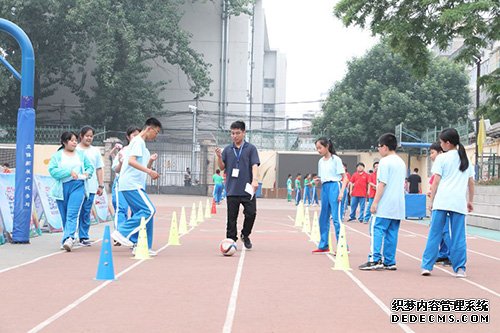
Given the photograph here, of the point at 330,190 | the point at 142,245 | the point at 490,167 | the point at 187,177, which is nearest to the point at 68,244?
the point at 142,245

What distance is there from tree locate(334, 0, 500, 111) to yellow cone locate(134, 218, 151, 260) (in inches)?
445

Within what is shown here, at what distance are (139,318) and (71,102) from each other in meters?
49.3

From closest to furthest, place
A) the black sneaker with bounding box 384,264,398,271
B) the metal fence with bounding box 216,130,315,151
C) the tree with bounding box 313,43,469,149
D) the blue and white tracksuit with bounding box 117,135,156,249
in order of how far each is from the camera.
A: the black sneaker with bounding box 384,264,398,271, the blue and white tracksuit with bounding box 117,135,156,249, the tree with bounding box 313,43,469,149, the metal fence with bounding box 216,130,315,151

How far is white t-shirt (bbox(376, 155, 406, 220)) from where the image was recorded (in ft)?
33.4

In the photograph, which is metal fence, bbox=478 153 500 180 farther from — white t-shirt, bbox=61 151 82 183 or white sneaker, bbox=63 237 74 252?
white sneaker, bbox=63 237 74 252

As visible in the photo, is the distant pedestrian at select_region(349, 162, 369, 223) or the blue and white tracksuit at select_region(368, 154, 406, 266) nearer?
the blue and white tracksuit at select_region(368, 154, 406, 266)

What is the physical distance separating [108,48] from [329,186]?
3457 centimetres

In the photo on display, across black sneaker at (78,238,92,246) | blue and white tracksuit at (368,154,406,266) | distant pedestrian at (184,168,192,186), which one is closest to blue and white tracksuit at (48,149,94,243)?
black sneaker at (78,238,92,246)

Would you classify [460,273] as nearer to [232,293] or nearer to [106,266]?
[232,293]

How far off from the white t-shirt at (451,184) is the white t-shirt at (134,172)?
430 centimetres

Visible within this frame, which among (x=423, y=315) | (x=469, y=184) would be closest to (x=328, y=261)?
(x=469, y=184)

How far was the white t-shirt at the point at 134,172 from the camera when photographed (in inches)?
445

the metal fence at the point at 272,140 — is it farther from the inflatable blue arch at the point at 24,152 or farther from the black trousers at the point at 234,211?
the black trousers at the point at 234,211

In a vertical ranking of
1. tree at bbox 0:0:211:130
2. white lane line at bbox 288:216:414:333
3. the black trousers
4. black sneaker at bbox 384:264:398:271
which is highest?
tree at bbox 0:0:211:130
